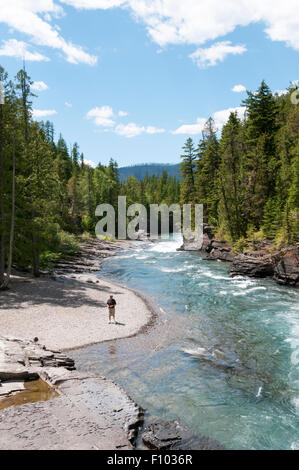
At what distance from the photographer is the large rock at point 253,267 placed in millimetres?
33375

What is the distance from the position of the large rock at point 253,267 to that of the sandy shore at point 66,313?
12890mm

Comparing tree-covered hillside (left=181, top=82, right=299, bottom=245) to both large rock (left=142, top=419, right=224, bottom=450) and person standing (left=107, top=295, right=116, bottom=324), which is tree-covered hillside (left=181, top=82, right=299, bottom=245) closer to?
person standing (left=107, top=295, right=116, bottom=324)

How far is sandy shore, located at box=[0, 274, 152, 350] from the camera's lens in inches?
677

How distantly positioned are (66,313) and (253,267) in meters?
20.9

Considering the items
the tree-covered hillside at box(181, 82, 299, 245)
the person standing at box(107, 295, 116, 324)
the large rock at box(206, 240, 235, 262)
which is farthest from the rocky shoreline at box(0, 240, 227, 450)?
the large rock at box(206, 240, 235, 262)

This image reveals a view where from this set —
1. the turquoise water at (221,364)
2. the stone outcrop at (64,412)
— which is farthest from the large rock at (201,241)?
the stone outcrop at (64,412)

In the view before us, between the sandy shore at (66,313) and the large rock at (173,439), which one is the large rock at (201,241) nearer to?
the sandy shore at (66,313)

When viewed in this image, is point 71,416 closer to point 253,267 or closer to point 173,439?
point 173,439

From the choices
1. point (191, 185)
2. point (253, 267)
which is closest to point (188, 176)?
point (191, 185)

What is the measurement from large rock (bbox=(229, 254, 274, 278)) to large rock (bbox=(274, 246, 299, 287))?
1.84 meters

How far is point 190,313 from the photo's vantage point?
886 inches

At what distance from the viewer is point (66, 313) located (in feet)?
67.2
